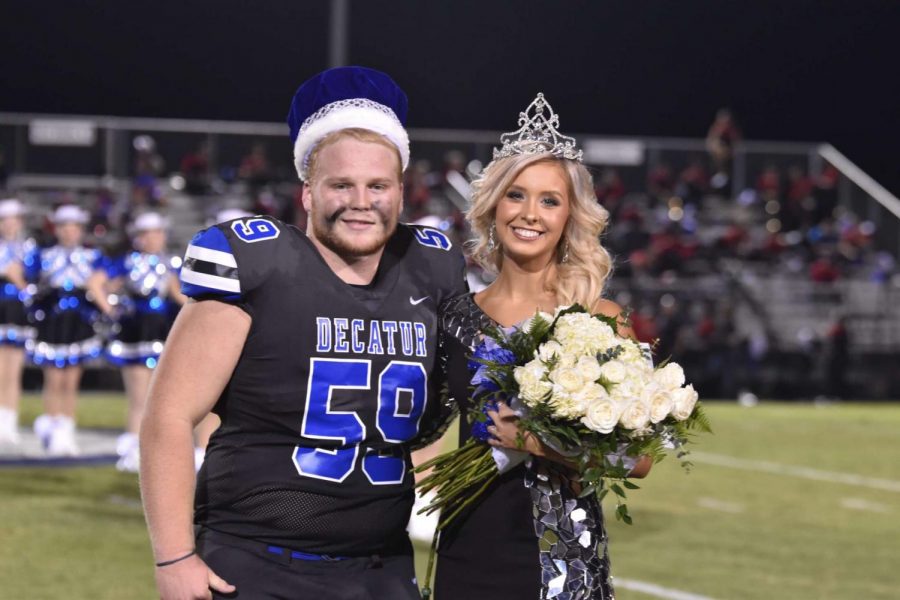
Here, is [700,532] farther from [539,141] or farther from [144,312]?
[539,141]

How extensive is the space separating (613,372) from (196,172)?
766 inches

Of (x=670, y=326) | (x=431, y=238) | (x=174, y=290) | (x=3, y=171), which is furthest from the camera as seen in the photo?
(x=3, y=171)

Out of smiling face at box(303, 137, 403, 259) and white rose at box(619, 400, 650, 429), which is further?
white rose at box(619, 400, 650, 429)

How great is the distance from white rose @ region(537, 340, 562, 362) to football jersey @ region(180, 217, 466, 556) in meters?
0.31

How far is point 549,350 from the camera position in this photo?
3301 millimetres

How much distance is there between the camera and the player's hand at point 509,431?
3344 mm

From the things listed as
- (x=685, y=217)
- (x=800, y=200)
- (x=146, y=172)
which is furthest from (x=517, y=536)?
(x=800, y=200)

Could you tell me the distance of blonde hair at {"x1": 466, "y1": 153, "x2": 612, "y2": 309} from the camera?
3.76 metres

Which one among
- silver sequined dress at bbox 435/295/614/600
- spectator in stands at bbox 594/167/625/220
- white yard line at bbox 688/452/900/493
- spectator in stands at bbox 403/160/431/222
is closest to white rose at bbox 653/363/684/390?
silver sequined dress at bbox 435/295/614/600

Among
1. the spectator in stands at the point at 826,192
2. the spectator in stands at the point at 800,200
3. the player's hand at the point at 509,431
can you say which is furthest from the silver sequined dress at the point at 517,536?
the spectator in stands at the point at 826,192

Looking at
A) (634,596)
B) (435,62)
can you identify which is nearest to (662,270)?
(435,62)

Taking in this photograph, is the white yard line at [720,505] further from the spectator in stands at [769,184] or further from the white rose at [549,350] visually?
the spectator in stands at [769,184]

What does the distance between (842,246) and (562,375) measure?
2113 centimetres

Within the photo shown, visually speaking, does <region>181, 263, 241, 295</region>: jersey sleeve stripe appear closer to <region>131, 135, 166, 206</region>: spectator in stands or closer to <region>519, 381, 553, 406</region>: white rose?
<region>519, 381, 553, 406</region>: white rose
